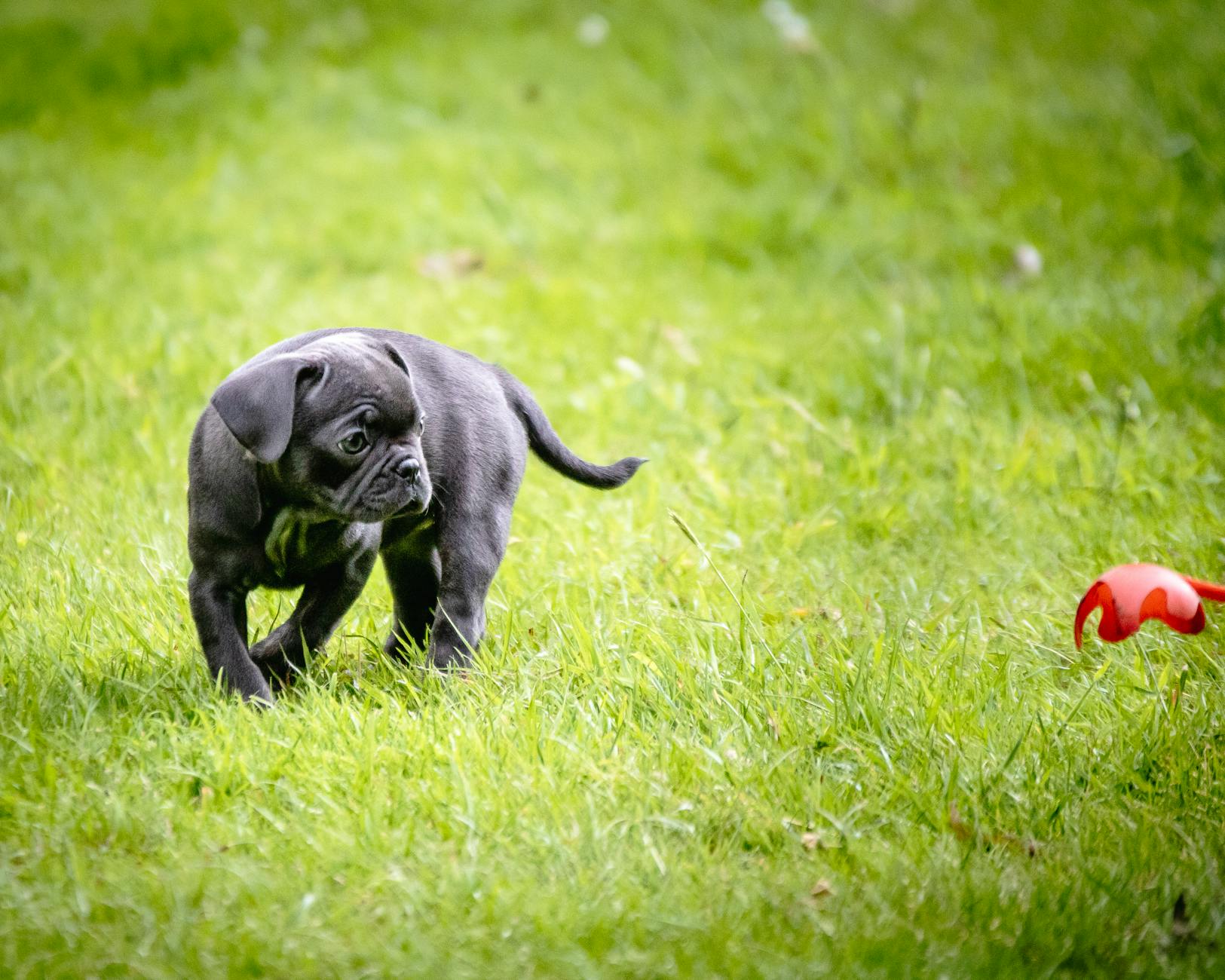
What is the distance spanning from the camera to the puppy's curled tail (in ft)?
13.2

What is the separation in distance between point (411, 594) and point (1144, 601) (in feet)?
7.19

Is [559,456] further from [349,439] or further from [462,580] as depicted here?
[349,439]

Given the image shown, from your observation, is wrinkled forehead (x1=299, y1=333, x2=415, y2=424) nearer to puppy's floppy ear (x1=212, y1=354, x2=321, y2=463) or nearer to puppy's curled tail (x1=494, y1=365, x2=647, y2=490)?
puppy's floppy ear (x1=212, y1=354, x2=321, y2=463)

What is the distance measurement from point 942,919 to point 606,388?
3.66 meters

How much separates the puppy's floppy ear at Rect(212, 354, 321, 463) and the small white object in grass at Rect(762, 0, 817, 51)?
7.41m

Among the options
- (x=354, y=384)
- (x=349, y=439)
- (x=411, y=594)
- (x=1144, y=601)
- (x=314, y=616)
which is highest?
(x=354, y=384)

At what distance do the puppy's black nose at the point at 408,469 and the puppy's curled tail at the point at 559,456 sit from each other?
72 cm

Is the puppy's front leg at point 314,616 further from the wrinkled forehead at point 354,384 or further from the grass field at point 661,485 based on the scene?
the wrinkled forehead at point 354,384

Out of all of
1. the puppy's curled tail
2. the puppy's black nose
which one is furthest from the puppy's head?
the puppy's curled tail

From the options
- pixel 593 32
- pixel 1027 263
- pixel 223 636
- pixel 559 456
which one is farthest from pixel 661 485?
pixel 593 32

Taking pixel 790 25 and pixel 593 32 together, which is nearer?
pixel 790 25

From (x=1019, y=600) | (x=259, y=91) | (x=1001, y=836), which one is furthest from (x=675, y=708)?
(x=259, y=91)

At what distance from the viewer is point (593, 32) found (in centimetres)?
1018

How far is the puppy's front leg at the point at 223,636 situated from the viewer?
3.42 meters
